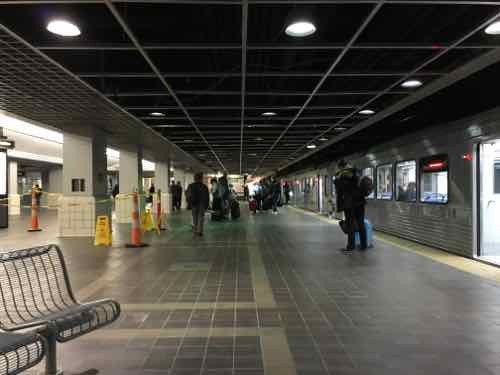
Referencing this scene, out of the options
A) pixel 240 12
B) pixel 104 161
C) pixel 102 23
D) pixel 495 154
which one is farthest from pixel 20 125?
pixel 495 154

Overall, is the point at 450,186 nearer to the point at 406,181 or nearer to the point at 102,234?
the point at 406,181

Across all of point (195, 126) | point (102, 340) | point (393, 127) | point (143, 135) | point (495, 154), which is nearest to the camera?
point (102, 340)

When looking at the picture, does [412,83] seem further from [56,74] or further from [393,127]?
[56,74]

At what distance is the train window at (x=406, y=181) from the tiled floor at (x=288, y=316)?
2.65 metres

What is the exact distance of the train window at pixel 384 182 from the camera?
12.4m

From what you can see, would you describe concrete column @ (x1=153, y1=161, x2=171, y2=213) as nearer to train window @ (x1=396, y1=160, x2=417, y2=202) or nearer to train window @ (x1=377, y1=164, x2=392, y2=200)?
train window @ (x1=377, y1=164, x2=392, y2=200)

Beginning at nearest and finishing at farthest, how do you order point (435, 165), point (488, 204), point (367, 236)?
point (488, 204) < point (435, 165) < point (367, 236)

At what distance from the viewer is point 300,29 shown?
5.63m

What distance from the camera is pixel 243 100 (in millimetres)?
9742

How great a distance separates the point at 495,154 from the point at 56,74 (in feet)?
26.2

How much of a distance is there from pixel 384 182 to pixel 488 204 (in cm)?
495

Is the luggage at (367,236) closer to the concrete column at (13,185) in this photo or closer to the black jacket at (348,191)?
the black jacket at (348,191)

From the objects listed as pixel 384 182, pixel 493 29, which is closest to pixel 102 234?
pixel 384 182

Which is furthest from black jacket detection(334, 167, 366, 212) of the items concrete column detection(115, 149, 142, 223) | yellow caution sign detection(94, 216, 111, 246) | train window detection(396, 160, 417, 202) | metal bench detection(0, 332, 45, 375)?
concrete column detection(115, 149, 142, 223)
